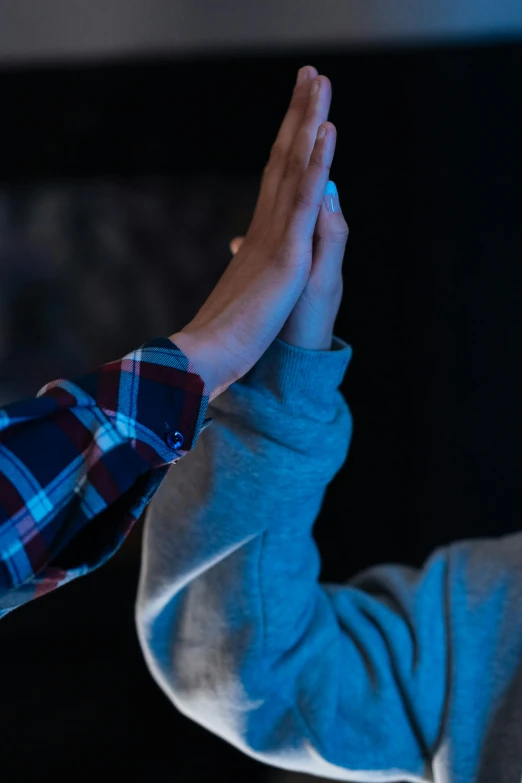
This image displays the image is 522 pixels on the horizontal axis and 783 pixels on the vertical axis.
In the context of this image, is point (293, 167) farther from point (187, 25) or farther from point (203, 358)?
point (187, 25)

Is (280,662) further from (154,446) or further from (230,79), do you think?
(230,79)

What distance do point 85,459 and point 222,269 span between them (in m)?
0.80

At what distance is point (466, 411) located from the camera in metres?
1.14

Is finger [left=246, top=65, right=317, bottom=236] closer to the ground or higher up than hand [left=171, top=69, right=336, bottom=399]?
higher up

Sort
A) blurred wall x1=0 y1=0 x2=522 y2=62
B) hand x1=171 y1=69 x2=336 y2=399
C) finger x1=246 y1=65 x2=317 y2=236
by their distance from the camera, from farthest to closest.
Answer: blurred wall x1=0 y1=0 x2=522 y2=62
finger x1=246 y1=65 x2=317 y2=236
hand x1=171 y1=69 x2=336 y2=399

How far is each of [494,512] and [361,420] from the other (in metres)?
0.25

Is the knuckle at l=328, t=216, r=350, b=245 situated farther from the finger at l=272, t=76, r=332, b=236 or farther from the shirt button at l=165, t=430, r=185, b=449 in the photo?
the shirt button at l=165, t=430, r=185, b=449

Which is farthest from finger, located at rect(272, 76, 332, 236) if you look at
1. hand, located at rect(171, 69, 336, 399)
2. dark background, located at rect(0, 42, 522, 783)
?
dark background, located at rect(0, 42, 522, 783)

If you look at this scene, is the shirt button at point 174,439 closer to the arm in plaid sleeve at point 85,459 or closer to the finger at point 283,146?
the arm in plaid sleeve at point 85,459

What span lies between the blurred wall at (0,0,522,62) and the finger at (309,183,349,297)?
0.64 metres

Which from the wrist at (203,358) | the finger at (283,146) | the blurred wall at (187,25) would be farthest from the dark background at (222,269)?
the wrist at (203,358)

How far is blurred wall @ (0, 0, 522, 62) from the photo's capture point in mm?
1048

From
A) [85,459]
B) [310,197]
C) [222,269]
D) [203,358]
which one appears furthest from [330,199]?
[222,269]

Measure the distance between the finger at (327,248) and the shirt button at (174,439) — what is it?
0.56ft
